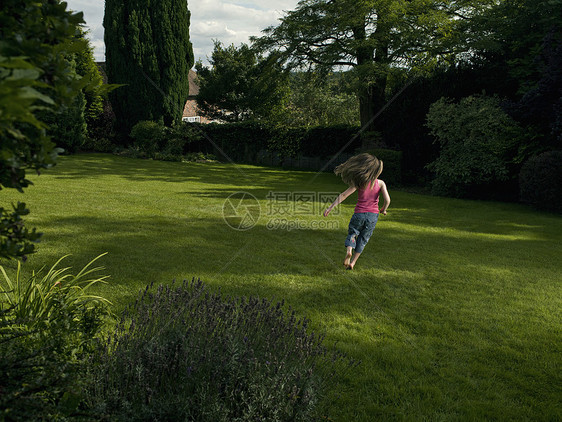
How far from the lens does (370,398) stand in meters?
3.00

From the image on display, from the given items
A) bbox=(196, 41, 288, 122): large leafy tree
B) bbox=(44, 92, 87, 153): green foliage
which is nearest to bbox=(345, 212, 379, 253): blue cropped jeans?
bbox=(44, 92, 87, 153): green foliage

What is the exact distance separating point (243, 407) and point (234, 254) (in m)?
3.94

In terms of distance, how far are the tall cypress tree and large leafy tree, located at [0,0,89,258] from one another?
74.0 ft

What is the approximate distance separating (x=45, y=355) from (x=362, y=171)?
180 inches

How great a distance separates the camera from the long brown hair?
5.91 meters

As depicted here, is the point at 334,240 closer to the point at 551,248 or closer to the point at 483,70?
the point at 551,248

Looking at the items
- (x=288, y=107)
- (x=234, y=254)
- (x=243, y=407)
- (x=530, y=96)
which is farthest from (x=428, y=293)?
(x=288, y=107)

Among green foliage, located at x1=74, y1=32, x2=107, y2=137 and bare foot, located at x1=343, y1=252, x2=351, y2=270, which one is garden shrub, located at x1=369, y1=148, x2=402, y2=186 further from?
green foliage, located at x1=74, y1=32, x2=107, y2=137

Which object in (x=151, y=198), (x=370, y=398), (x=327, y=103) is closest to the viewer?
(x=370, y=398)

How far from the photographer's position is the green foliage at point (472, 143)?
13.1m

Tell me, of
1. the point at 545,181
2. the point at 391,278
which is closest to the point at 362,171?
the point at 391,278

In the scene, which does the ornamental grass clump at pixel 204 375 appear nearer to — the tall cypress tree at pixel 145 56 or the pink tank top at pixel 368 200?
the pink tank top at pixel 368 200

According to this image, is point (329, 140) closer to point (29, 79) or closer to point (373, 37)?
point (373, 37)

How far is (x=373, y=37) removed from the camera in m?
16.5
